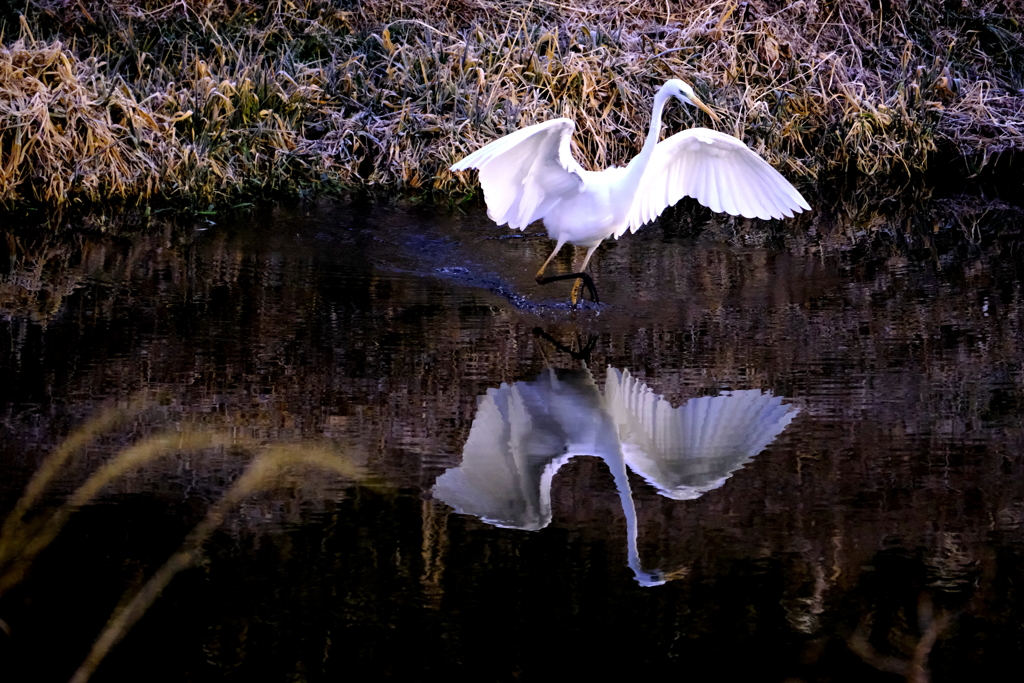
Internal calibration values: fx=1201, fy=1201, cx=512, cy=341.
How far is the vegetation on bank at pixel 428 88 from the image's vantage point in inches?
311

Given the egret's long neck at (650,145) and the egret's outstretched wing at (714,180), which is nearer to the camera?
the egret's long neck at (650,145)

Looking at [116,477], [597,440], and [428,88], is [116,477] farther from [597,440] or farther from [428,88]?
[428,88]

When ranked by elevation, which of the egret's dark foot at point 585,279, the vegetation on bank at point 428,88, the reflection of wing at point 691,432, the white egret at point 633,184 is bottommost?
the reflection of wing at point 691,432

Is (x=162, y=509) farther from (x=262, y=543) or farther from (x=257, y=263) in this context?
(x=257, y=263)

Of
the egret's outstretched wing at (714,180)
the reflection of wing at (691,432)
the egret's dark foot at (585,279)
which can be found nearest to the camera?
the reflection of wing at (691,432)

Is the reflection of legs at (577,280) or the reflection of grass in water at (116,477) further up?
the reflection of legs at (577,280)

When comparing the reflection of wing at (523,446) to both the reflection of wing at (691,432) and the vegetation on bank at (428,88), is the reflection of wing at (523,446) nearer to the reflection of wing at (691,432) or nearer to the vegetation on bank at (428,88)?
the reflection of wing at (691,432)

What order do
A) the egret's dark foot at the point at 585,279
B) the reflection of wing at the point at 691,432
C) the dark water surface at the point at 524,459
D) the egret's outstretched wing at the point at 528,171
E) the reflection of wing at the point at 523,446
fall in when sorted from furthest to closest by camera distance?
1. the egret's dark foot at the point at 585,279
2. the egret's outstretched wing at the point at 528,171
3. the reflection of wing at the point at 691,432
4. the reflection of wing at the point at 523,446
5. the dark water surface at the point at 524,459

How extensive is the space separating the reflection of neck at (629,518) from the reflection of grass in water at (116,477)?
0.85 metres

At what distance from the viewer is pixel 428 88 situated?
877 centimetres

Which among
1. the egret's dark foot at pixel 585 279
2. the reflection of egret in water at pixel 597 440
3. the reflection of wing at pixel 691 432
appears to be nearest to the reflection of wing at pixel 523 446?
the reflection of egret in water at pixel 597 440

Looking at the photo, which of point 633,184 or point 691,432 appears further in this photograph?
point 633,184

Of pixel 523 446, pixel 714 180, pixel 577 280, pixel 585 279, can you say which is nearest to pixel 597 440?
pixel 523 446

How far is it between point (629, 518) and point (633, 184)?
7.64 feet
